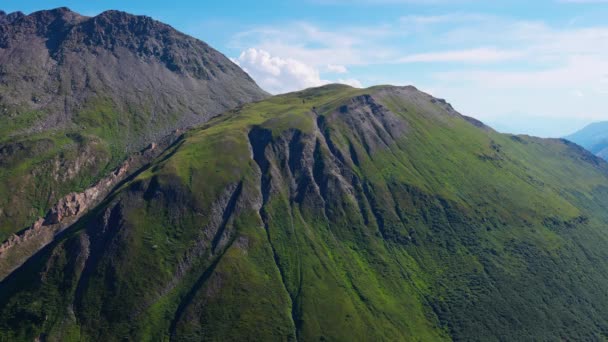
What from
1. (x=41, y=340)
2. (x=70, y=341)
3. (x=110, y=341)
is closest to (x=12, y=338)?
(x=41, y=340)

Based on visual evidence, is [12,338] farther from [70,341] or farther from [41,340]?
[70,341]

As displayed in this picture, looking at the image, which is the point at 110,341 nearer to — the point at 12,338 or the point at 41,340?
the point at 41,340

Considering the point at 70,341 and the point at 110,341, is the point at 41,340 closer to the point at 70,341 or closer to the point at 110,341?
the point at 70,341

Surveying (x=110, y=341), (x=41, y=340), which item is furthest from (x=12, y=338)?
(x=110, y=341)

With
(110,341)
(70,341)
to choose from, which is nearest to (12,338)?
(70,341)
